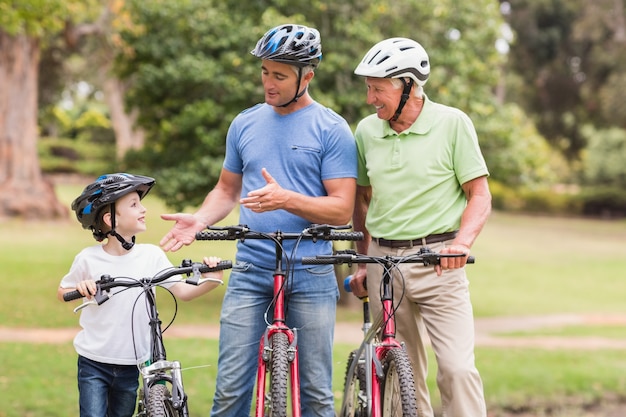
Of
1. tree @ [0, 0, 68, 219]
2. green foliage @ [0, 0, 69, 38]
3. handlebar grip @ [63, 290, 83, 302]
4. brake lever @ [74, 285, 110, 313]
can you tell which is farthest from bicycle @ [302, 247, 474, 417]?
tree @ [0, 0, 68, 219]

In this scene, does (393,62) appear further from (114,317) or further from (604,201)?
(604,201)

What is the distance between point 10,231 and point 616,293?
15.8m

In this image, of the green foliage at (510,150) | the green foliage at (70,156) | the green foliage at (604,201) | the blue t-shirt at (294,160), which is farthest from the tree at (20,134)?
the green foliage at (604,201)

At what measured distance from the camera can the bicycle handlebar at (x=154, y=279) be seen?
157 inches

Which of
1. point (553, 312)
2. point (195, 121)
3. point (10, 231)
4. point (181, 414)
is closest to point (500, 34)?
point (195, 121)

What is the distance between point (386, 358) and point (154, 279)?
109cm

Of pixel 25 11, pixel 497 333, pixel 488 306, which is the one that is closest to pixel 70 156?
pixel 488 306

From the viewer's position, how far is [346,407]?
16.4 feet

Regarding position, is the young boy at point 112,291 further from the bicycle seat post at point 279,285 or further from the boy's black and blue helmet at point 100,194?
the bicycle seat post at point 279,285

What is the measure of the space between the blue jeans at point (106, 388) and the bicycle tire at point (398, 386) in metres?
1.15

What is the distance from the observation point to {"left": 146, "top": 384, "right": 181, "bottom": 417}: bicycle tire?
12.5 feet

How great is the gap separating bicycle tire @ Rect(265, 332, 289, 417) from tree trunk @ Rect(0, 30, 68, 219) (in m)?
23.8

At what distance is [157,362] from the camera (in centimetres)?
402

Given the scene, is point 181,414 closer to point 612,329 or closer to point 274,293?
point 274,293
